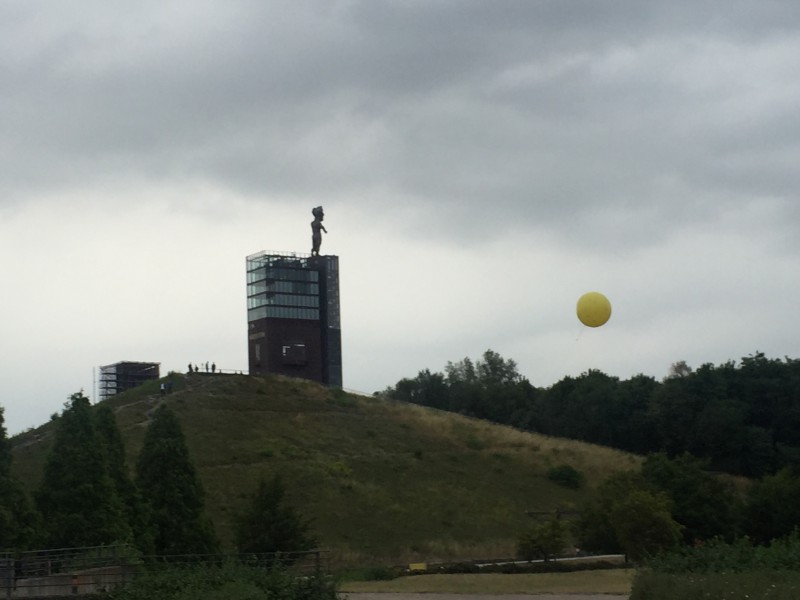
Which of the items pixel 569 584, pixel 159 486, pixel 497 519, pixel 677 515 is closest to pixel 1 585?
A: pixel 569 584

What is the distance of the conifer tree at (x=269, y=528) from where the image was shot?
43250mm

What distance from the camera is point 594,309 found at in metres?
27.9

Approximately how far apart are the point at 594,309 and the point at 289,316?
6901 centimetres

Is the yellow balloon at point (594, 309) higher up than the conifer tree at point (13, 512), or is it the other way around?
the yellow balloon at point (594, 309)

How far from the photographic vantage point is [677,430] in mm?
104125

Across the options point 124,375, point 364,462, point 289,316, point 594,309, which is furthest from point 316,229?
point 594,309

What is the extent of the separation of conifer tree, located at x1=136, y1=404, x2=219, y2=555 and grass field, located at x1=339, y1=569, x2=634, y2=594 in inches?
290

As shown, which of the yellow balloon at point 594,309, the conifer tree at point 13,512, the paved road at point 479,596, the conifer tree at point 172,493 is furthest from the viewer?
the conifer tree at point 172,493

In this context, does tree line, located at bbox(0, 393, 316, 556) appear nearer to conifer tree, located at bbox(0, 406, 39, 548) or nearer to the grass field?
conifer tree, located at bbox(0, 406, 39, 548)

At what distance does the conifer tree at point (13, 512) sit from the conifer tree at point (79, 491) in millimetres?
1307

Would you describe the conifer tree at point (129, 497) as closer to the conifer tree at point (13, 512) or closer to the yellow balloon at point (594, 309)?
the conifer tree at point (13, 512)

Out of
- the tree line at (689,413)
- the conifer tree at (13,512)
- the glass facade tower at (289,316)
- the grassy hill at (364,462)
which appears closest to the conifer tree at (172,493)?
the conifer tree at (13,512)

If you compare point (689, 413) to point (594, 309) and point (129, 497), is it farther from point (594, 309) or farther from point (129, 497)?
point (594, 309)

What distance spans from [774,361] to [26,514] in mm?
92195
